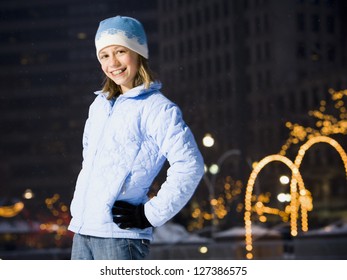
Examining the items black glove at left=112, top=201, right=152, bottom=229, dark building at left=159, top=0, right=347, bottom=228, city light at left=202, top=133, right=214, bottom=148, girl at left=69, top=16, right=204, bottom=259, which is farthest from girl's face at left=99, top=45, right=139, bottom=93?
city light at left=202, top=133, right=214, bottom=148

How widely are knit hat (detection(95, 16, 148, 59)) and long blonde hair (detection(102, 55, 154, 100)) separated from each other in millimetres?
33

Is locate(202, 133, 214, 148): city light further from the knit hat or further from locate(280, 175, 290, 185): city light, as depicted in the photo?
the knit hat

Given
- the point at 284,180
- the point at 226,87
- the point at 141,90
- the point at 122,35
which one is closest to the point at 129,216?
the point at 141,90

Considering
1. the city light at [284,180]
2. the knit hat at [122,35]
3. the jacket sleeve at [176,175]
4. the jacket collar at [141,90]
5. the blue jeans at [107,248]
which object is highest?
the knit hat at [122,35]

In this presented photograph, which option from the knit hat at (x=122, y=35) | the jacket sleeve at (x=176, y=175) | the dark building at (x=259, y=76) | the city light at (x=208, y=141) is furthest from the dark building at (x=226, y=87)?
the jacket sleeve at (x=176, y=175)

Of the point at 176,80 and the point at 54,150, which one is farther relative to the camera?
the point at 54,150

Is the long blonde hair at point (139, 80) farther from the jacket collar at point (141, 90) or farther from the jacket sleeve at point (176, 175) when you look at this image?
the jacket sleeve at point (176, 175)

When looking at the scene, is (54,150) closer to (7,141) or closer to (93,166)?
(7,141)

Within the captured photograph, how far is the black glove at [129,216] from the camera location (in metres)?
2.19

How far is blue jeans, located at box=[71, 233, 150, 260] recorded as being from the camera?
220cm

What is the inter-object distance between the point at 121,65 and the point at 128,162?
28 centimetres

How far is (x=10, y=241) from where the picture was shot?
52.4ft

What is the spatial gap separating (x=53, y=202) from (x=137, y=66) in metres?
17.3
